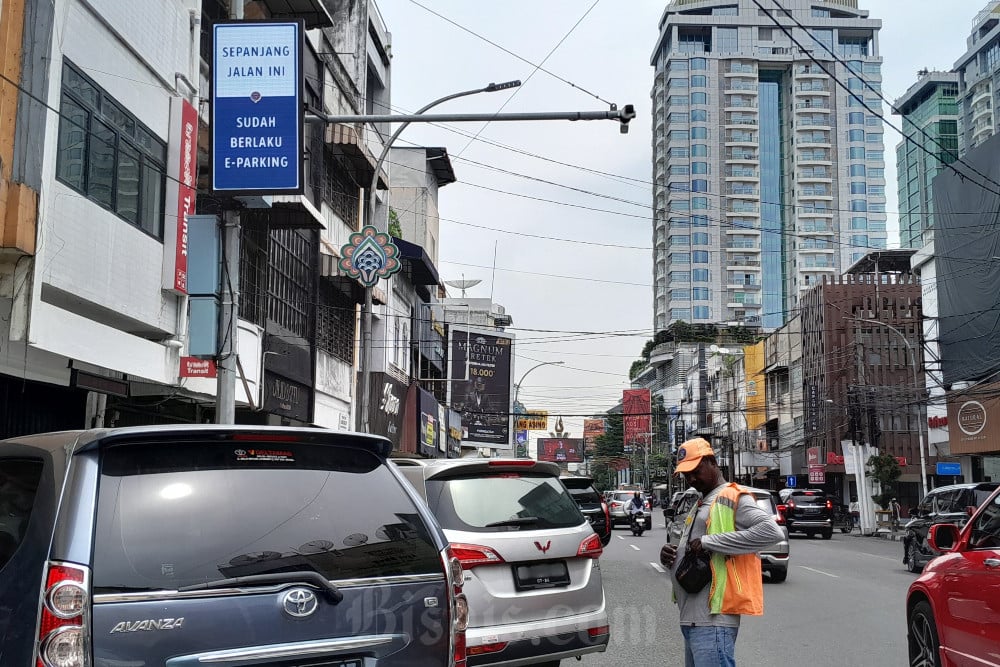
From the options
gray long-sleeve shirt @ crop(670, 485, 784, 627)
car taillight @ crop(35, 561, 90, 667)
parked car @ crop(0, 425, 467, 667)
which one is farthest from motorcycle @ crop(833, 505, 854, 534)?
car taillight @ crop(35, 561, 90, 667)

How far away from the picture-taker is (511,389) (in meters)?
61.8

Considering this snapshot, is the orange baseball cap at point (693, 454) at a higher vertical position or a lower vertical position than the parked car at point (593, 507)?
higher

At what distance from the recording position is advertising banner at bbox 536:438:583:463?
106m

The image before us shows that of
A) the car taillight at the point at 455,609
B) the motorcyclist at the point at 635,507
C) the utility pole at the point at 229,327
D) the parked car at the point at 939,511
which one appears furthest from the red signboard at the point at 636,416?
the car taillight at the point at 455,609

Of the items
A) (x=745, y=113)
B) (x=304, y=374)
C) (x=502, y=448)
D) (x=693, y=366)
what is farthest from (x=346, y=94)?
(x=745, y=113)

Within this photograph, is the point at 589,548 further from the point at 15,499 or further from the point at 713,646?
the point at 15,499

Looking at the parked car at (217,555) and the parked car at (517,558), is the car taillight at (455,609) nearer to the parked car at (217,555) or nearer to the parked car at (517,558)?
the parked car at (217,555)

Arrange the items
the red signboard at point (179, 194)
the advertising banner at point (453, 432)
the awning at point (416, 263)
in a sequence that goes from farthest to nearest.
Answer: the advertising banner at point (453, 432) → the awning at point (416, 263) → the red signboard at point (179, 194)

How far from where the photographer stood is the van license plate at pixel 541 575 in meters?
7.14

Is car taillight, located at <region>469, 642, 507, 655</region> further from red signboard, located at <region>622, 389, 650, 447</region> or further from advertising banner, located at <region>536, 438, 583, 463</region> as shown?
red signboard, located at <region>622, 389, 650, 447</region>

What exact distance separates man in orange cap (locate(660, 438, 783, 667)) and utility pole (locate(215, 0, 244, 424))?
8.06 meters

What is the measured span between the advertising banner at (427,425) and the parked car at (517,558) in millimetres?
31904

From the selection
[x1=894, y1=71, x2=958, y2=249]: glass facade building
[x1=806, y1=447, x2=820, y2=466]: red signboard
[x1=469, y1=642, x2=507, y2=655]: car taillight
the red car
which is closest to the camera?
the red car

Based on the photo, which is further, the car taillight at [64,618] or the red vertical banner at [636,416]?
the red vertical banner at [636,416]
